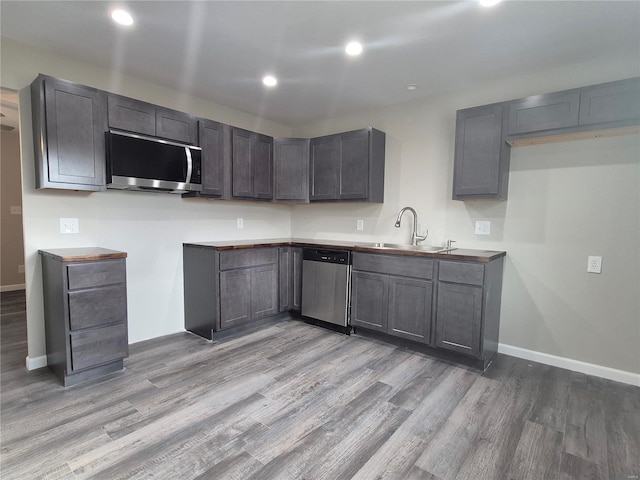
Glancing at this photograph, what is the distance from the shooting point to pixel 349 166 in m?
3.67

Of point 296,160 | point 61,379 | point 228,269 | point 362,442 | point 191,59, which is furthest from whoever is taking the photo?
point 296,160

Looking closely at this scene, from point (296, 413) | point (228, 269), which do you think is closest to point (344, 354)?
point (296, 413)

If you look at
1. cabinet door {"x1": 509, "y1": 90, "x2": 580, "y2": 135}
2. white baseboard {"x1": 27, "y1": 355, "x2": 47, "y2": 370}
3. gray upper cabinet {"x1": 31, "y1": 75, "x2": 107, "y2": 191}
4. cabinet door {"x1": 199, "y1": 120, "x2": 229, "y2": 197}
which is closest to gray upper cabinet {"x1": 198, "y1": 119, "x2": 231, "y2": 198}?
cabinet door {"x1": 199, "y1": 120, "x2": 229, "y2": 197}

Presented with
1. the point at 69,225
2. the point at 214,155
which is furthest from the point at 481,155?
the point at 69,225

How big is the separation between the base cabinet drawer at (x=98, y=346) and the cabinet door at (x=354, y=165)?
2.53m

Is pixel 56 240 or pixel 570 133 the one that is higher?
pixel 570 133

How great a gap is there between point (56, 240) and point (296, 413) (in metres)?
2.36

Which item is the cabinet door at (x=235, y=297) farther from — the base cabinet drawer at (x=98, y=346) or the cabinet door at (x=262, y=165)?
the cabinet door at (x=262, y=165)

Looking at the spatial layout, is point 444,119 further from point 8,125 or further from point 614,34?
point 8,125

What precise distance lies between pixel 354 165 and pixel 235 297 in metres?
1.92

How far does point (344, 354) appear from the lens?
2.93m

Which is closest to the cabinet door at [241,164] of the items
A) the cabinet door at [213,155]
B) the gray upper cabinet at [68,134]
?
the cabinet door at [213,155]

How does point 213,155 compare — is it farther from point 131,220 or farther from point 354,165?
point 354,165

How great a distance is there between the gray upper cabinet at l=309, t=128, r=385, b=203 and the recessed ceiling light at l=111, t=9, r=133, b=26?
7.15 ft
